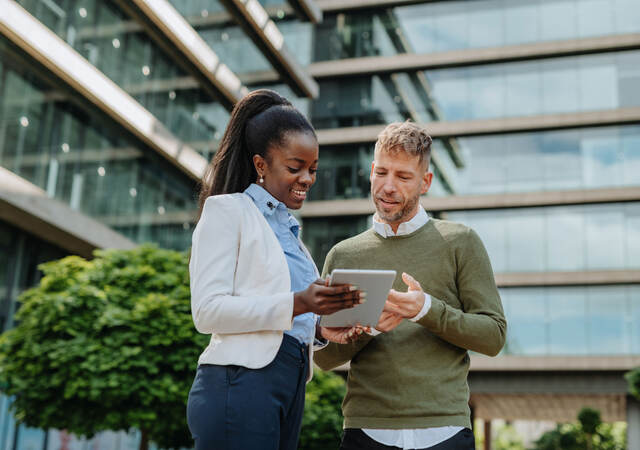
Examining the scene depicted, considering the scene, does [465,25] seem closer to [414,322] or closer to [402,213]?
[402,213]

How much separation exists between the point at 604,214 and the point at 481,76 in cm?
670

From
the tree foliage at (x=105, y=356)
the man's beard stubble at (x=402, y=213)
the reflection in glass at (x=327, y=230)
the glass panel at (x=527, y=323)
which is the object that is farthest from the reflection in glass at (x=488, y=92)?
the man's beard stubble at (x=402, y=213)

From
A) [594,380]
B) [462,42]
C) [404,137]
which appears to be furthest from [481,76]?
[404,137]

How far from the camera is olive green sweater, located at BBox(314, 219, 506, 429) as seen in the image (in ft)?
9.44

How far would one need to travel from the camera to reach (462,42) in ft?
93.9

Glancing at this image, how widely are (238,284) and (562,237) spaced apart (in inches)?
1001

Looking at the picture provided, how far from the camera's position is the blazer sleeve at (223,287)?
2400 millimetres

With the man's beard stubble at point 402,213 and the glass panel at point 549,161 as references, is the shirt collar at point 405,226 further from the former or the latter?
the glass panel at point 549,161

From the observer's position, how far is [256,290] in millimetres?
2531

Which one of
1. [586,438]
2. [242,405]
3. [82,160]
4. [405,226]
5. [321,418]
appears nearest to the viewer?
[242,405]

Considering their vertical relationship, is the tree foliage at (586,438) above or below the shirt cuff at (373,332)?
below

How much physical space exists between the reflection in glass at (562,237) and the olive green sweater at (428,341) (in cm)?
2371

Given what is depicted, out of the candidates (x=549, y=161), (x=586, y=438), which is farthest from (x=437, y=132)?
(x=586, y=438)

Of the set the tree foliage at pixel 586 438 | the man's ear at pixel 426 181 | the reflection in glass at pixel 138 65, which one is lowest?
the tree foliage at pixel 586 438
